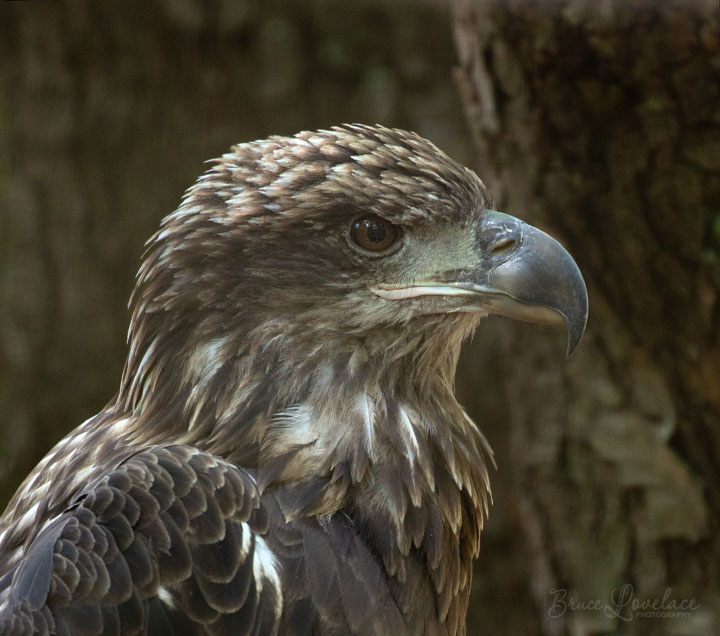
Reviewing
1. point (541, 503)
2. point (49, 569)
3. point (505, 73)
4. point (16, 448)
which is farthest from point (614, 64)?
point (16, 448)

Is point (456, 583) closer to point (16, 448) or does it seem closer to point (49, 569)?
point (49, 569)

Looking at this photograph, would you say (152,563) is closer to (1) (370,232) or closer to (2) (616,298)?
(1) (370,232)

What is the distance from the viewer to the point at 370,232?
107 inches

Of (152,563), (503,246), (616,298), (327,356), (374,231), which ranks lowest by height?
(616,298)

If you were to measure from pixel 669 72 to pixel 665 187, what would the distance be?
18.4 inches

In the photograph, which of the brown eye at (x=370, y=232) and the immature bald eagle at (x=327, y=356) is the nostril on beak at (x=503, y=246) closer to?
the immature bald eagle at (x=327, y=356)

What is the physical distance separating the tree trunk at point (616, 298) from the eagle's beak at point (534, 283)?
1341 millimetres

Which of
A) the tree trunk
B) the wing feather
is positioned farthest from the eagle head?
the tree trunk

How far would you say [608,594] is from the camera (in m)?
4.42

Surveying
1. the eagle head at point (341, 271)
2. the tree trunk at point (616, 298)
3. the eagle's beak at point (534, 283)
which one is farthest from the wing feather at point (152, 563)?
the tree trunk at point (616, 298)

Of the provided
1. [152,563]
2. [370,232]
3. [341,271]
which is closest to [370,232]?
[370,232]

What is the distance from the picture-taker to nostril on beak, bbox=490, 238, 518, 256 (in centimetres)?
276

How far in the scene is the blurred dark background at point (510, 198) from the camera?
13.0 feet

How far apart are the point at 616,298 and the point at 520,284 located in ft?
5.36
